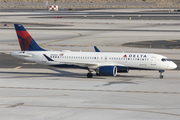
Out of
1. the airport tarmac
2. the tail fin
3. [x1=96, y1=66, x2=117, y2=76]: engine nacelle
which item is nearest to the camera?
the airport tarmac

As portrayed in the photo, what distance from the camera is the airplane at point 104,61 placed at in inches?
1900

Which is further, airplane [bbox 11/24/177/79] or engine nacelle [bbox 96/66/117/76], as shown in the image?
airplane [bbox 11/24/177/79]

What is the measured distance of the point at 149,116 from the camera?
94.3ft

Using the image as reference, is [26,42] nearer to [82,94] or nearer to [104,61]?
[104,61]

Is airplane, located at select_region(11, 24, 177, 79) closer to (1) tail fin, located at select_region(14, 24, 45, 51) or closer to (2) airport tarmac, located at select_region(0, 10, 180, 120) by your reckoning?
(1) tail fin, located at select_region(14, 24, 45, 51)

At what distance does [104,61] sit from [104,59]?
0.97 ft

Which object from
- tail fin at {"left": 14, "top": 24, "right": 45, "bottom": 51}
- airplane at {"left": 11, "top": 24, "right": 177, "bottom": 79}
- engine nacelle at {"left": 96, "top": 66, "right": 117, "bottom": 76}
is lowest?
engine nacelle at {"left": 96, "top": 66, "right": 117, "bottom": 76}

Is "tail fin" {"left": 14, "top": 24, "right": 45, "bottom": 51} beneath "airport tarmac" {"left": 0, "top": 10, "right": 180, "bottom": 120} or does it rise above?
above

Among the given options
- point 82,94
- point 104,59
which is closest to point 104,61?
point 104,59

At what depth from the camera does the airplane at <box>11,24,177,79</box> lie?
4825 centimetres

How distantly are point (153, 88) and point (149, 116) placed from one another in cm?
1353

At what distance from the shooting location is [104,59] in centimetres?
4962

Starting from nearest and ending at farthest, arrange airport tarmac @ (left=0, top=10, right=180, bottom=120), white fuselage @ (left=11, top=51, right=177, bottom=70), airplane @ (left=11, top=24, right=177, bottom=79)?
airport tarmac @ (left=0, top=10, right=180, bottom=120), airplane @ (left=11, top=24, right=177, bottom=79), white fuselage @ (left=11, top=51, right=177, bottom=70)

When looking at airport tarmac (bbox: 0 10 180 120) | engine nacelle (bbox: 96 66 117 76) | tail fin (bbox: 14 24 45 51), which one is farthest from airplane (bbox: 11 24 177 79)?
airport tarmac (bbox: 0 10 180 120)
